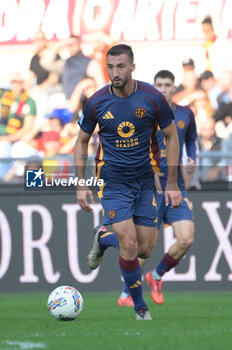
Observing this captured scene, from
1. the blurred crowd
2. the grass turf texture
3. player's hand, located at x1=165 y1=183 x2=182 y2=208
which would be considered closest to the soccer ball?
the grass turf texture

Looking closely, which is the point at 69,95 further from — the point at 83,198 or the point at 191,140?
the point at 83,198

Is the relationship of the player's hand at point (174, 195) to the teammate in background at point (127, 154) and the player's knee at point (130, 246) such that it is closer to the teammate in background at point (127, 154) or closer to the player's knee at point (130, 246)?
the teammate in background at point (127, 154)

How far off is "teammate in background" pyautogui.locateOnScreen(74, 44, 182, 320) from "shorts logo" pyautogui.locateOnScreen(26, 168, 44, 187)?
3944 millimetres

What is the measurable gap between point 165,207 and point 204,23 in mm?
6222

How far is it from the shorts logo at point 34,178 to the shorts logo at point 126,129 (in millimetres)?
4201

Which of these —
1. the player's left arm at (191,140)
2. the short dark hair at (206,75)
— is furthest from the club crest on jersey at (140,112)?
the short dark hair at (206,75)

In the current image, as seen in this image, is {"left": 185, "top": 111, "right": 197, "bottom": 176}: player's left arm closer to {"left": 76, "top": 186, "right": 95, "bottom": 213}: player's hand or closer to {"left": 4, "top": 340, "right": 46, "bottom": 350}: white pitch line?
{"left": 76, "top": 186, "right": 95, "bottom": 213}: player's hand

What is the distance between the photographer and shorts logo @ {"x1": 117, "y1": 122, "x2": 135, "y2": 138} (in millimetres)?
6961

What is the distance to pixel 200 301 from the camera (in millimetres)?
9930

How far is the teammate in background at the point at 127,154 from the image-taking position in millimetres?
6945

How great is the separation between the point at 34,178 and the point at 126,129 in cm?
441

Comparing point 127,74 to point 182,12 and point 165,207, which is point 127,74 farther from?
point 182,12

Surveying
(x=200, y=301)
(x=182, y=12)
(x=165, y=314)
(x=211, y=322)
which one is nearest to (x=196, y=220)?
(x=200, y=301)

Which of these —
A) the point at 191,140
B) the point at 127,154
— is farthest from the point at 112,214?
the point at 191,140
